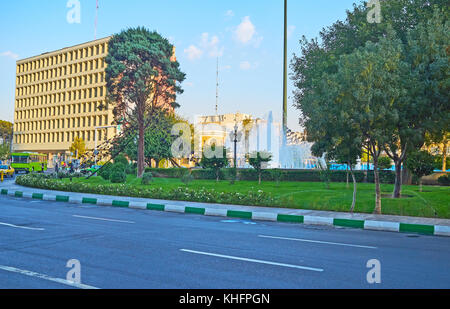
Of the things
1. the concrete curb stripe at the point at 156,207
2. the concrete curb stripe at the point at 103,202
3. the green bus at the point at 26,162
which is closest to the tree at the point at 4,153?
the green bus at the point at 26,162

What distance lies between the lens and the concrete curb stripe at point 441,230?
1066 cm

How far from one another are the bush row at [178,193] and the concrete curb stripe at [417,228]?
5.38m

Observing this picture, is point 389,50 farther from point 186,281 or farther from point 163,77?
point 163,77

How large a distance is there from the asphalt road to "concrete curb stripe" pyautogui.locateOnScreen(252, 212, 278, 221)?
142cm

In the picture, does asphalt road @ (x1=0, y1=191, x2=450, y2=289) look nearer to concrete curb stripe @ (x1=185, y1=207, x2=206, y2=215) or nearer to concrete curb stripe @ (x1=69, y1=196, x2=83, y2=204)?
concrete curb stripe @ (x1=185, y1=207, x2=206, y2=215)

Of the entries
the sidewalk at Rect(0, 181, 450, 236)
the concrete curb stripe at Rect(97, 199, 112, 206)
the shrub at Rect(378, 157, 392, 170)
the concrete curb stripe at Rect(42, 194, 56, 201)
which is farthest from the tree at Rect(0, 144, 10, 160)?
the sidewalk at Rect(0, 181, 450, 236)

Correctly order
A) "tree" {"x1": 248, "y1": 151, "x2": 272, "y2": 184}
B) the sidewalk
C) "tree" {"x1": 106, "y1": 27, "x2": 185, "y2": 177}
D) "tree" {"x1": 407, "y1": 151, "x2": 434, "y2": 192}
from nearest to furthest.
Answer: the sidewalk
"tree" {"x1": 407, "y1": 151, "x2": 434, "y2": 192}
"tree" {"x1": 248, "y1": 151, "x2": 272, "y2": 184}
"tree" {"x1": 106, "y1": 27, "x2": 185, "y2": 177}

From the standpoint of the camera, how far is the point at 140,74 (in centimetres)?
3209

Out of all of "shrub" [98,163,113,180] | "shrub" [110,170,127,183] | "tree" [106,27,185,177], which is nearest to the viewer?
"shrub" [110,170,127,183]

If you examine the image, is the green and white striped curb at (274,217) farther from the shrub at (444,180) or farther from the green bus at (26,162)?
the green bus at (26,162)

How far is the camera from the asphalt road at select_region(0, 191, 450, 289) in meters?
5.60

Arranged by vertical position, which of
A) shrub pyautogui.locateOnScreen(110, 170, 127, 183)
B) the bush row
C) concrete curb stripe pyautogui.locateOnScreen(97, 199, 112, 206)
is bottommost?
concrete curb stripe pyautogui.locateOnScreen(97, 199, 112, 206)

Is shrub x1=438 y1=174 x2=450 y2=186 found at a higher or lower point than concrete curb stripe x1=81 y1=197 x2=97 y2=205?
higher

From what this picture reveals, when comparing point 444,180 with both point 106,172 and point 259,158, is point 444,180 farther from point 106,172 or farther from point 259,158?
point 106,172
